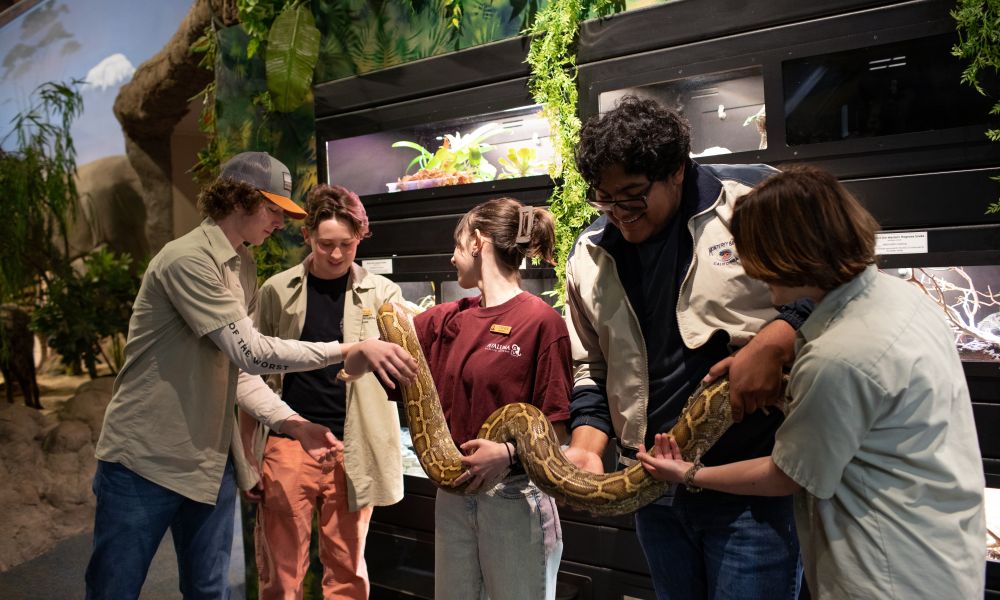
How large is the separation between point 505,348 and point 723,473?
90cm

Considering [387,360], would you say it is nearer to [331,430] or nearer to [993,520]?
[331,430]

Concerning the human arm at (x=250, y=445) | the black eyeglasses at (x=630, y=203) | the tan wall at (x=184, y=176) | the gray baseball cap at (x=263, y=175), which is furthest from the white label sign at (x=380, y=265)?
the tan wall at (x=184, y=176)

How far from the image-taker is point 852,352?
155cm

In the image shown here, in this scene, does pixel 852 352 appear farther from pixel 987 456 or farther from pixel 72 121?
pixel 72 121

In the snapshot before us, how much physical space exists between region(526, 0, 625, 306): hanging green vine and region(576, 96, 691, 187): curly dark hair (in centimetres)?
165

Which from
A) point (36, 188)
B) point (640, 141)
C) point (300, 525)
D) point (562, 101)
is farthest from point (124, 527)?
point (36, 188)

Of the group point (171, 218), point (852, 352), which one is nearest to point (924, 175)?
point (852, 352)

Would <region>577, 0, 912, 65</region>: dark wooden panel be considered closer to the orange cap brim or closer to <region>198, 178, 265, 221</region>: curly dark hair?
the orange cap brim

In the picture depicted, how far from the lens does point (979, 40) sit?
111 inches

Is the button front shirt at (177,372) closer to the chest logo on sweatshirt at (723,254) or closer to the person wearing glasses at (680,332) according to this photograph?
the person wearing glasses at (680,332)

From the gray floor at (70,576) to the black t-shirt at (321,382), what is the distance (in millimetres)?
2219

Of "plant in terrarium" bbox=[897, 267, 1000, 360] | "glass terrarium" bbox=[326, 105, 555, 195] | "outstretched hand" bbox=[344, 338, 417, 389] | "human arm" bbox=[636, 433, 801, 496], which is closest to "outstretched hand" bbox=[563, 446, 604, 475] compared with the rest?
"human arm" bbox=[636, 433, 801, 496]

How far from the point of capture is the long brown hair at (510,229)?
2.60m

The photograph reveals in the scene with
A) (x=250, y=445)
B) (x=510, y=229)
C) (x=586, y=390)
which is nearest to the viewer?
(x=586, y=390)
